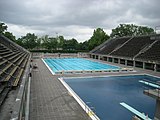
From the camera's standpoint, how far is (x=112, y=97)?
1084cm

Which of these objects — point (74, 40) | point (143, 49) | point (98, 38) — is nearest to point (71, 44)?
point (74, 40)

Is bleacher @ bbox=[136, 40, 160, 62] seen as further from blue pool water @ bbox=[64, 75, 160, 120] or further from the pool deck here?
the pool deck

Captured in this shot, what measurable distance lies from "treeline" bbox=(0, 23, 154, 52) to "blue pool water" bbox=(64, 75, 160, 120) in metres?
34.2

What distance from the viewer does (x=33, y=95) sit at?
10.3 m

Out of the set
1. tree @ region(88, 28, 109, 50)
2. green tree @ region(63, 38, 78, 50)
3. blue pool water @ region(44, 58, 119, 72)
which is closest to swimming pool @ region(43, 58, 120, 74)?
blue pool water @ region(44, 58, 119, 72)

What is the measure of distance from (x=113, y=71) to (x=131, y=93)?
8.45 meters

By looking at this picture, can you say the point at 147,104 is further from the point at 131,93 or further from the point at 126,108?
the point at 131,93

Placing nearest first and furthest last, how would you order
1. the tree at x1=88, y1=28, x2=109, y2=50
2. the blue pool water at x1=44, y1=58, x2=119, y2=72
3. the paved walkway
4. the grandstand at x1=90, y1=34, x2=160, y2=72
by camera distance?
the paved walkway → the grandstand at x1=90, y1=34, x2=160, y2=72 → the blue pool water at x1=44, y1=58, x2=119, y2=72 → the tree at x1=88, y1=28, x2=109, y2=50

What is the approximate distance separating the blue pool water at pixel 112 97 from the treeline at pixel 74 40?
34.2 metres

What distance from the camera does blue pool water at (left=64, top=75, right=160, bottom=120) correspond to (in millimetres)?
8312

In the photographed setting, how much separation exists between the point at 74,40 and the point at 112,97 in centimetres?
5620

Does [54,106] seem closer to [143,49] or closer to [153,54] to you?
[153,54]

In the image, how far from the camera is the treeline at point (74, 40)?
162 feet

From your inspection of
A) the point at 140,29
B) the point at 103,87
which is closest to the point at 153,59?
the point at 103,87
